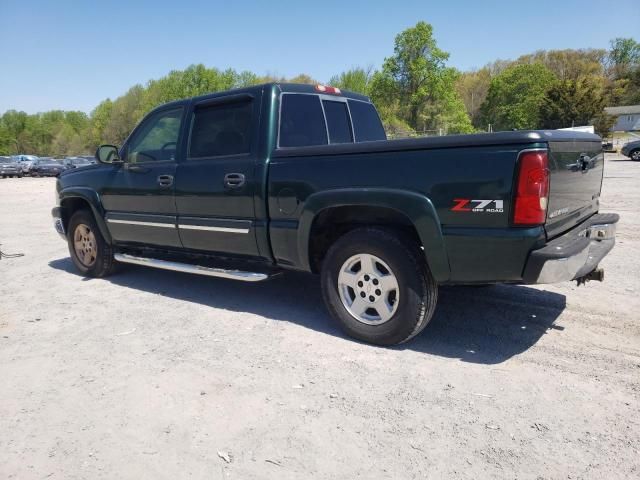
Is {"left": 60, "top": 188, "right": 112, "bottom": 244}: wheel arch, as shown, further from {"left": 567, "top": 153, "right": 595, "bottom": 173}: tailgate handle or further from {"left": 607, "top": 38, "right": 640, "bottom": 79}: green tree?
{"left": 607, "top": 38, "right": 640, "bottom": 79}: green tree

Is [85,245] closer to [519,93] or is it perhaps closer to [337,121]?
[337,121]

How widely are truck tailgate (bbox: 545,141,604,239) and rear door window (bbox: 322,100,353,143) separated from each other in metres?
2.21

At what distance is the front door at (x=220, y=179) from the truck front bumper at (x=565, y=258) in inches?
90.4

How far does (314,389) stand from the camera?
3.18 m

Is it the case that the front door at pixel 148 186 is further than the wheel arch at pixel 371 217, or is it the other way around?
the front door at pixel 148 186

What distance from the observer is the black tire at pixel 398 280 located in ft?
11.5

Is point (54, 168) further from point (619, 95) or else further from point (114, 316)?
point (619, 95)

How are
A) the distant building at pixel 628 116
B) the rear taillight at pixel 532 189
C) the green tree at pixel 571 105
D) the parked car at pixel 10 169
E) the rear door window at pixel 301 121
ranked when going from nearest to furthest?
the rear taillight at pixel 532 189
the rear door window at pixel 301 121
the parked car at pixel 10 169
the green tree at pixel 571 105
the distant building at pixel 628 116

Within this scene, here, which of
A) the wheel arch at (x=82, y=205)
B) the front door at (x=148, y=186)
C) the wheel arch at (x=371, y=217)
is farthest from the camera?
the wheel arch at (x=82, y=205)

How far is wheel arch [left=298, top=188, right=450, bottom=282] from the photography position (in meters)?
3.30

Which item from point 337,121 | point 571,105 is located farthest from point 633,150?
point 337,121

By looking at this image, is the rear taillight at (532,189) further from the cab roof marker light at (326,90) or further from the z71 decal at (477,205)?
the cab roof marker light at (326,90)

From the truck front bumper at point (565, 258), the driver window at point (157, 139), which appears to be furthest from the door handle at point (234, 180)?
the truck front bumper at point (565, 258)

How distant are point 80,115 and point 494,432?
145119mm
